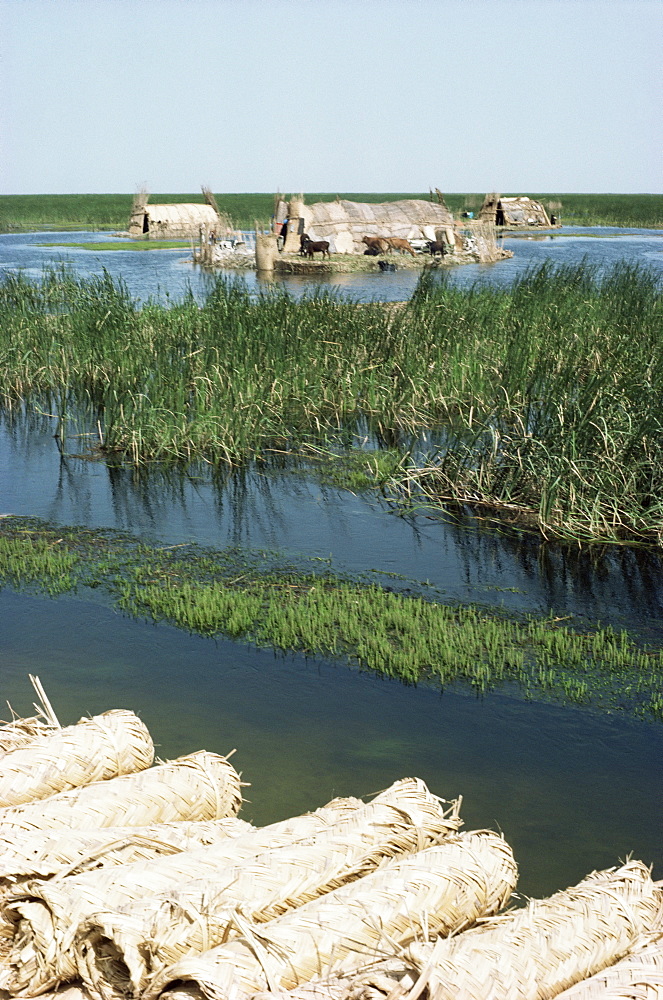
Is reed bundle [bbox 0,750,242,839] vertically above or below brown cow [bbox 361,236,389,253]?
below

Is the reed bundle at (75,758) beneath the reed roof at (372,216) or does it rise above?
beneath

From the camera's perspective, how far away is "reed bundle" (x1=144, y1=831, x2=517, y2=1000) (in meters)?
2.86

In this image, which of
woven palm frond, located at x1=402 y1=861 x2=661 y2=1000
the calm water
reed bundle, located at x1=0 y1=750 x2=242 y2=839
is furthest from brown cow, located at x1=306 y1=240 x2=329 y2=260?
woven palm frond, located at x1=402 y1=861 x2=661 y2=1000

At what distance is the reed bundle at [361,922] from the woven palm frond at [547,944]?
0.15 metres

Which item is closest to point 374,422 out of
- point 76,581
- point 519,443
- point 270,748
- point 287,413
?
point 287,413

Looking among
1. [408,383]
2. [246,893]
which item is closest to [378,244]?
[408,383]

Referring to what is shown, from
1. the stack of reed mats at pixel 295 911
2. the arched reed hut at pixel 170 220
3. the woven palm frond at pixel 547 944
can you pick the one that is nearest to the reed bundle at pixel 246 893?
the stack of reed mats at pixel 295 911

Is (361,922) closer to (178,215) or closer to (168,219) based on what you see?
(168,219)

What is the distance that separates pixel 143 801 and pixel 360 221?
110 feet

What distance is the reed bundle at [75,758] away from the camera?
396 centimetres

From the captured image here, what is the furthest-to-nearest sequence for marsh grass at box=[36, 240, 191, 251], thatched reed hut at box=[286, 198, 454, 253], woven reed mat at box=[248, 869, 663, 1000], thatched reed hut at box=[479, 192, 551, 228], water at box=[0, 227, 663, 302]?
thatched reed hut at box=[479, 192, 551, 228] < marsh grass at box=[36, 240, 191, 251] < thatched reed hut at box=[286, 198, 454, 253] < water at box=[0, 227, 663, 302] < woven reed mat at box=[248, 869, 663, 1000]

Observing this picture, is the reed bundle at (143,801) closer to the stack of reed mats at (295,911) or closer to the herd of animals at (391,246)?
the stack of reed mats at (295,911)

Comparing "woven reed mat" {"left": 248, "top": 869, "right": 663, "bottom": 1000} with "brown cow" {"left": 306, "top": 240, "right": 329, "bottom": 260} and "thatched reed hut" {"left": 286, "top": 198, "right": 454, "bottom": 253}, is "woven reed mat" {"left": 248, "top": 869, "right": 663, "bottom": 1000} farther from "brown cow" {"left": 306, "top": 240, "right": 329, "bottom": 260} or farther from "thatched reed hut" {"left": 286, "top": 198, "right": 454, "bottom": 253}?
"thatched reed hut" {"left": 286, "top": 198, "right": 454, "bottom": 253}

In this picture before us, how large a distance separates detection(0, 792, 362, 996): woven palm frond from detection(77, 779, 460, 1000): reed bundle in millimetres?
65
